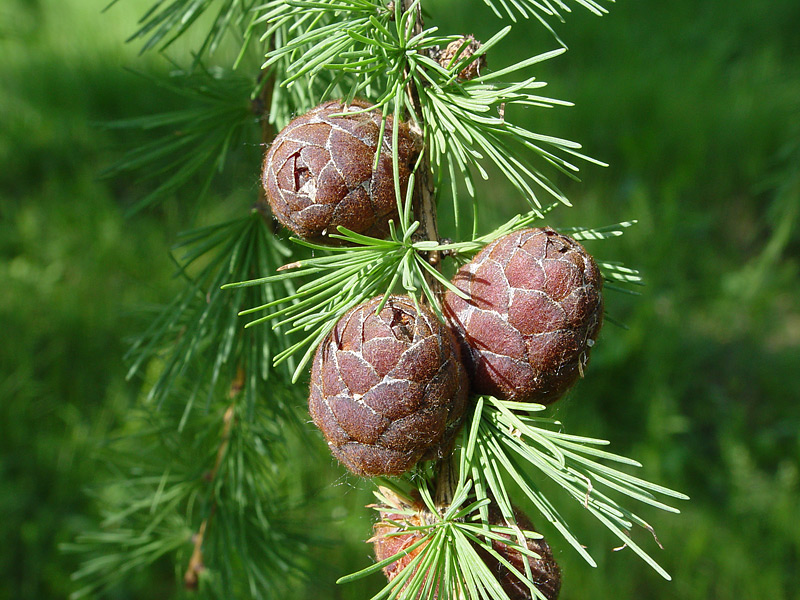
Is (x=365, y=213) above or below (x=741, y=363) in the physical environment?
above

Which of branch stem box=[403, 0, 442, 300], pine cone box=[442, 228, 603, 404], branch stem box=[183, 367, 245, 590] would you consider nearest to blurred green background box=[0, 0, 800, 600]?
branch stem box=[183, 367, 245, 590]

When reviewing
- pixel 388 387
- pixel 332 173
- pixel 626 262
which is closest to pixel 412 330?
pixel 388 387

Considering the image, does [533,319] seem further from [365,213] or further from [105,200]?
[105,200]

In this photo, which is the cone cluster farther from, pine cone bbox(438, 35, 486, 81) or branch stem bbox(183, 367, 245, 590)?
branch stem bbox(183, 367, 245, 590)

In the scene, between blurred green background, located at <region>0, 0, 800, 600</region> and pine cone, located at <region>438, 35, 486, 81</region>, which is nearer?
pine cone, located at <region>438, 35, 486, 81</region>

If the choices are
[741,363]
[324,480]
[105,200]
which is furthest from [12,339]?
[741,363]
